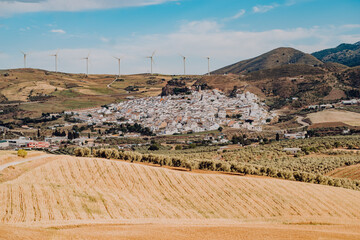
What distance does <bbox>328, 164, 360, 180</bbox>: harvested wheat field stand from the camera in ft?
156

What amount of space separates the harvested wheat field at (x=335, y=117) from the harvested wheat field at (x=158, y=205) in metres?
81.0

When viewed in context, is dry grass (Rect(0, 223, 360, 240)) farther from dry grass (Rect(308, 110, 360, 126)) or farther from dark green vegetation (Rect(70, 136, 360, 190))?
dry grass (Rect(308, 110, 360, 126))

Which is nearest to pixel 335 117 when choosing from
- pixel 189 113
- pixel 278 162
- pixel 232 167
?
pixel 189 113

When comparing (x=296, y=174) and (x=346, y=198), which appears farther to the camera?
(x=296, y=174)

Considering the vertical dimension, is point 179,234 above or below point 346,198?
above

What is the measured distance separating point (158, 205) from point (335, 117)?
333ft

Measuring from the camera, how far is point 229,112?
150 metres

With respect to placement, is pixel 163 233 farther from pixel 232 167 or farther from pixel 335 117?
pixel 335 117

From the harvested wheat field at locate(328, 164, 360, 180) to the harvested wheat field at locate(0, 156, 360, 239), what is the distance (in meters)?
11.2

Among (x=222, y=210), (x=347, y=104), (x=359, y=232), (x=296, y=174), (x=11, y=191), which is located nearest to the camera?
(x=359, y=232)

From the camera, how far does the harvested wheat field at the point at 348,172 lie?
47.5m

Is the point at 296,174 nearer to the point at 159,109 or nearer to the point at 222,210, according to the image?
the point at 222,210

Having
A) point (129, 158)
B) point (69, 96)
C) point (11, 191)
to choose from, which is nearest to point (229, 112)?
point (69, 96)

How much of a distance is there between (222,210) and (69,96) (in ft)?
570
